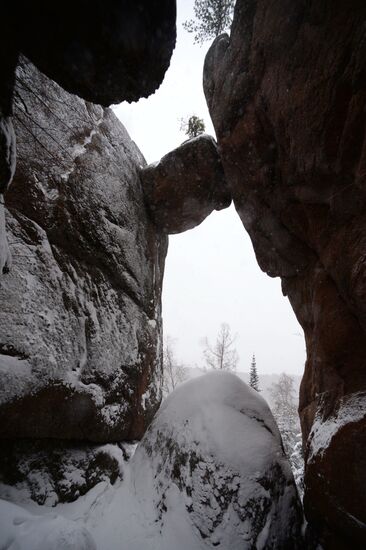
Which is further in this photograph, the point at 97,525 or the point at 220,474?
the point at 220,474

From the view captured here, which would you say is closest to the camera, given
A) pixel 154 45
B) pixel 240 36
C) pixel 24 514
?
pixel 154 45

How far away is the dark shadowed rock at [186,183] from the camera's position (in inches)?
313

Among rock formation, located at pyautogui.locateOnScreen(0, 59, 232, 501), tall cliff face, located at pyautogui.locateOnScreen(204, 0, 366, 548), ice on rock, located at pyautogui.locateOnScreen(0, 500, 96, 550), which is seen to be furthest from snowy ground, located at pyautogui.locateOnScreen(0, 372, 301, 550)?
tall cliff face, located at pyautogui.locateOnScreen(204, 0, 366, 548)

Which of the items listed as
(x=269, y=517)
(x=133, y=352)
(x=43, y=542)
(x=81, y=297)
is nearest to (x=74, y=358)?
(x=81, y=297)

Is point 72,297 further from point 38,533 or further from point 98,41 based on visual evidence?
point 98,41

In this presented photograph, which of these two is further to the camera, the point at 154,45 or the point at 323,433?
the point at 323,433

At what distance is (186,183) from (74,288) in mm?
4694

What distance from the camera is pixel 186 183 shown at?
827cm

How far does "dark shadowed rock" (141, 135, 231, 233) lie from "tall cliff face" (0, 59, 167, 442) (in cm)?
96

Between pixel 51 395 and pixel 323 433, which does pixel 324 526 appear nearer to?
pixel 323 433

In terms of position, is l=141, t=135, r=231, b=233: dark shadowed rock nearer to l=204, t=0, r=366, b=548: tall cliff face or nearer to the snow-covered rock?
l=204, t=0, r=366, b=548: tall cliff face

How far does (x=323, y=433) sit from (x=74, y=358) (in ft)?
13.5

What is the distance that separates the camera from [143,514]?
4.36 metres

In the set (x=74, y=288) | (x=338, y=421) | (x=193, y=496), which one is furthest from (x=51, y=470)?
(x=338, y=421)
